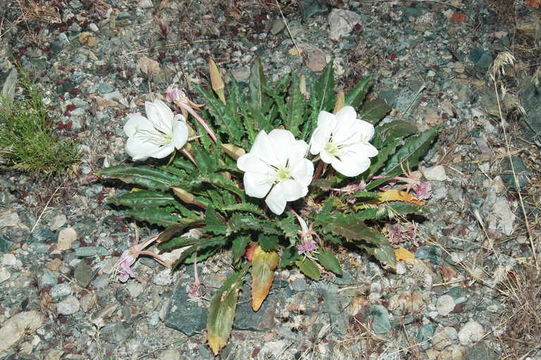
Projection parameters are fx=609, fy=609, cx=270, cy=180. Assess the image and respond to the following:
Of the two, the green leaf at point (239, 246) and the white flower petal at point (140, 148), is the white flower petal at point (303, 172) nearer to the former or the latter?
the green leaf at point (239, 246)

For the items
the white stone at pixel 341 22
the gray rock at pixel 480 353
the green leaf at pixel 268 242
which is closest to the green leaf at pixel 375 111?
the white stone at pixel 341 22

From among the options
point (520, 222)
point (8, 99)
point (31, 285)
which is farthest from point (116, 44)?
point (520, 222)

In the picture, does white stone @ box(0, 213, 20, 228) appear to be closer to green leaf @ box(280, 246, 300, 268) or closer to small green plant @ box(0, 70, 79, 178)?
small green plant @ box(0, 70, 79, 178)

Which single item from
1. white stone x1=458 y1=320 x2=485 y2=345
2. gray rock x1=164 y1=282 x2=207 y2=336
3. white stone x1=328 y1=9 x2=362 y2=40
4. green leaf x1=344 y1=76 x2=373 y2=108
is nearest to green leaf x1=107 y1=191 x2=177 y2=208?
gray rock x1=164 y1=282 x2=207 y2=336

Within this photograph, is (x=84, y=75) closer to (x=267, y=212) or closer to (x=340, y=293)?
(x=267, y=212)

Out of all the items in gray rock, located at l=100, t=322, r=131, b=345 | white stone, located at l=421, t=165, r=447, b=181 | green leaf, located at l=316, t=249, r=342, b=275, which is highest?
green leaf, located at l=316, t=249, r=342, b=275

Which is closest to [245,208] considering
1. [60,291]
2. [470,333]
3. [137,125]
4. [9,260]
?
[137,125]
